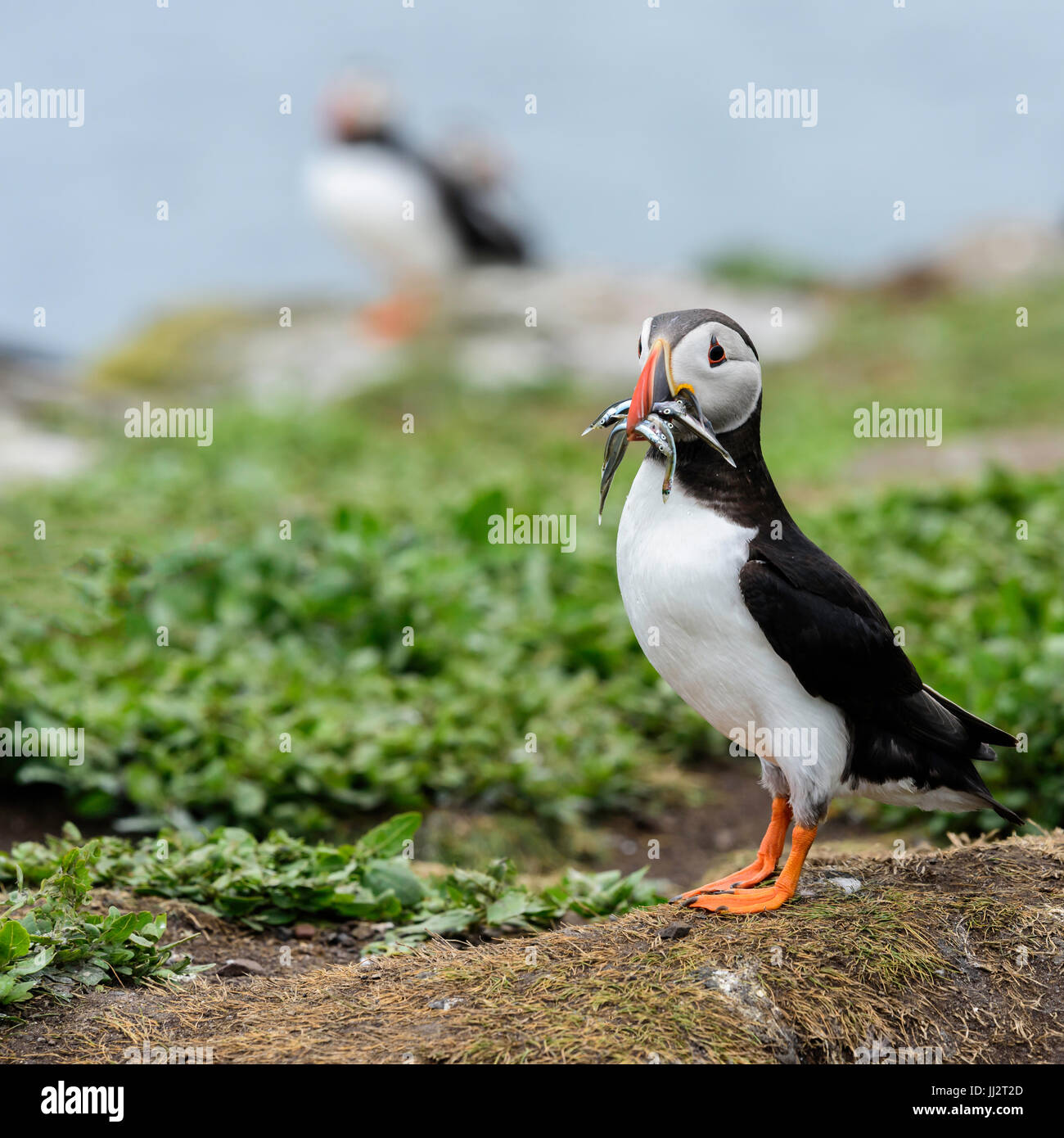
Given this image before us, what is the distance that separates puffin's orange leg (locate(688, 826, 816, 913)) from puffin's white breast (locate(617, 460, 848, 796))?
0.59 ft

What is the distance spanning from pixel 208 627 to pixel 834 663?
4168mm

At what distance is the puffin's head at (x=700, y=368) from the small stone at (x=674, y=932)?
1.33 m

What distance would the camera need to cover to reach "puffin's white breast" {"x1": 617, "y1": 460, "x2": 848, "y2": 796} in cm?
356

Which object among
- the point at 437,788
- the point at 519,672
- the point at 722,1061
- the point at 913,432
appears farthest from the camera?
the point at 913,432

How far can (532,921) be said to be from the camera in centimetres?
431

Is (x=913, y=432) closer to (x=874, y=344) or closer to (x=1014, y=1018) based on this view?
(x=874, y=344)

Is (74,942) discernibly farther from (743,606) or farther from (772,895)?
(743,606)

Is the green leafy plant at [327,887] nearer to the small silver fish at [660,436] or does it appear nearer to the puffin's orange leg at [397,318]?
the small silver fish at [660,436]

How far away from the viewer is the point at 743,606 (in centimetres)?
356

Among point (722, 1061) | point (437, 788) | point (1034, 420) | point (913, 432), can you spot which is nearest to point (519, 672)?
point (437, 788)

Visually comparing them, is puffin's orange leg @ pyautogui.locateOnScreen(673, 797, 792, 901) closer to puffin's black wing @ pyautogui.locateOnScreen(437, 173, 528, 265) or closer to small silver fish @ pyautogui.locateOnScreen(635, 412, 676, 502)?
small silver fish @ pyautogui.locateOnScreen(635, 412, 676, 502)

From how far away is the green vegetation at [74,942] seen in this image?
346 cm

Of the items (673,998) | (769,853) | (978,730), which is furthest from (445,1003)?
(978,730)

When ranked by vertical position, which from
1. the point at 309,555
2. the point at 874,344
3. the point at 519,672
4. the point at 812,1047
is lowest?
the point at 812,1047
